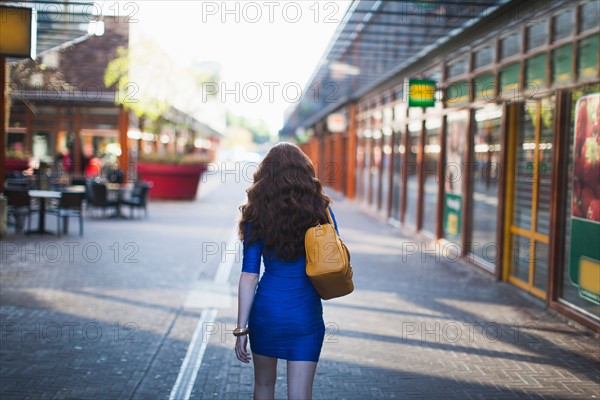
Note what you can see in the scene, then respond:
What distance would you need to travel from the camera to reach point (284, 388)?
16.8 feet

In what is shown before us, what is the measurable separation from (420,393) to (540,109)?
483cm

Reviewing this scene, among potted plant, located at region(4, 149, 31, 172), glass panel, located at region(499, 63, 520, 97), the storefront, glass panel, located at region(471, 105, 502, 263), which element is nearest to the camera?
the storefront

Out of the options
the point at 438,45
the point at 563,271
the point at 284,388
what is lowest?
the point at 284,388

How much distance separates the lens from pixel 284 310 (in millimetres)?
3242

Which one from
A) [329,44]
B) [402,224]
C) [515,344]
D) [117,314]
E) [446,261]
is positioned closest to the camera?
[515,344]

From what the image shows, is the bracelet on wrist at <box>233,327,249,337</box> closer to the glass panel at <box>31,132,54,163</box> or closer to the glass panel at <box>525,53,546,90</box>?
the glass panel at <box>525,53,546,90</box>

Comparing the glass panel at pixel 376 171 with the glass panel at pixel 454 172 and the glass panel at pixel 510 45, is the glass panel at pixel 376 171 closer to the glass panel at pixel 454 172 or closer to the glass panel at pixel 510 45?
the glass panel at pixel 454 172

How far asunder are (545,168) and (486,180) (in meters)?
2.33

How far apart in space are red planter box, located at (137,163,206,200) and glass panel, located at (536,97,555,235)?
17274 mm

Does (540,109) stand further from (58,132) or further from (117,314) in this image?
(58,132)

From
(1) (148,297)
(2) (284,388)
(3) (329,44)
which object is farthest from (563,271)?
(3) (329,44)

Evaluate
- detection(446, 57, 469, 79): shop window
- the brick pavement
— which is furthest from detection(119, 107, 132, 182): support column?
detection(446, 57, 469, 79): shop window

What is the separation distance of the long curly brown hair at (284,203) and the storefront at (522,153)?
434 cm

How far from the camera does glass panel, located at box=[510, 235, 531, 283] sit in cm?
912
